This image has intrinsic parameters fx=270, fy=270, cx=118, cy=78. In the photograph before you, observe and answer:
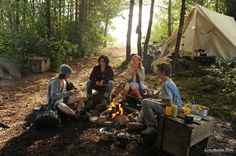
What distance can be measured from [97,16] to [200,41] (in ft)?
26.8

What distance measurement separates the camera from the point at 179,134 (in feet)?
12.1

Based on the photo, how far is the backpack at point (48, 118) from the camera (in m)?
4.59

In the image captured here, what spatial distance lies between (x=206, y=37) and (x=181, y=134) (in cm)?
982

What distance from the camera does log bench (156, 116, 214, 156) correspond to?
11.8ft

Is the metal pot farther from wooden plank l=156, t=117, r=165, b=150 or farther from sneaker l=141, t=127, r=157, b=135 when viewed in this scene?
wooden plank l=156, t=117, r=165, b=150

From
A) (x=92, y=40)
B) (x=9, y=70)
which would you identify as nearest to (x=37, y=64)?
(x=9, y=70)

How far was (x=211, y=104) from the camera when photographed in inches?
271

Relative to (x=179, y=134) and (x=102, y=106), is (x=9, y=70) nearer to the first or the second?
(x=102, y=106)

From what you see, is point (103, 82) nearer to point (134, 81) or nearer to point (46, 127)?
point (134, 81)

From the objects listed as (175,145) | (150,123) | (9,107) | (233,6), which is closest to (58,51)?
(9,107)

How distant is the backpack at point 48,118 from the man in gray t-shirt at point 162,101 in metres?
1.52

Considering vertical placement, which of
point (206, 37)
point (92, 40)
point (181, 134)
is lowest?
point (181, 134)

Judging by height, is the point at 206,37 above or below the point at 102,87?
above

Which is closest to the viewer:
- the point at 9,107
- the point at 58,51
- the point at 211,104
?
the point at 9,107
